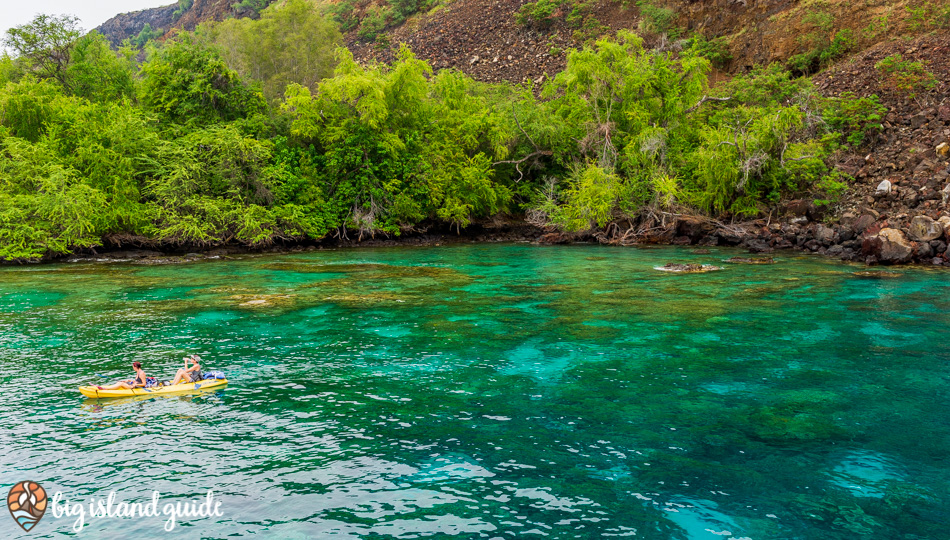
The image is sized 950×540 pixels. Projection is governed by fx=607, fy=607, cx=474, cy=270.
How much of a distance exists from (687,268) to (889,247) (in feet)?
26.0

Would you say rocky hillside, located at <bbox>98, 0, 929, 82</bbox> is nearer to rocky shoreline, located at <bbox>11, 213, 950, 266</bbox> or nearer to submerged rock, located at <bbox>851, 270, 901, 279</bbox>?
rocky shoreline, located at <bbox>11, 213, 950, 266</bbox>

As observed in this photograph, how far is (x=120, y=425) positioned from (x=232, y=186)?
91.0 ft

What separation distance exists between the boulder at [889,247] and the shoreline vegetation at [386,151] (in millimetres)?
5827

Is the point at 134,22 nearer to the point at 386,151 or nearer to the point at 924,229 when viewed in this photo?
→ the point at 386,151

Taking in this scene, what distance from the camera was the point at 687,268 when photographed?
2441 cm

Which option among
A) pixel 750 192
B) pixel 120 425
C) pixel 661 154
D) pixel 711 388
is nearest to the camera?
pixel 120 425

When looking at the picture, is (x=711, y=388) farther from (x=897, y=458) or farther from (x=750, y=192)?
(x=750, y=192)

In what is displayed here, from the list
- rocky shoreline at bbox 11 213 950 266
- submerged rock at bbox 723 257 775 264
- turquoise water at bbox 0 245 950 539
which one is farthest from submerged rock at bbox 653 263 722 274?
turquoise water at bbox 0 245 950 539

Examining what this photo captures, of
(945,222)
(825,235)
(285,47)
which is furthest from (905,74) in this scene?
(285,47)

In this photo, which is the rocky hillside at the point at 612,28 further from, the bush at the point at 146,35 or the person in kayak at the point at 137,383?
the bush at the point at 146,35

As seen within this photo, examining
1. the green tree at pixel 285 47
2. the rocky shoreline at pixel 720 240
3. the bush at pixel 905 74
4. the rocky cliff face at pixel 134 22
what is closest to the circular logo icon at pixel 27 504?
the rocky shoreline at pixel 720 240

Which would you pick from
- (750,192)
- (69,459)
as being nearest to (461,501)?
(69,459)

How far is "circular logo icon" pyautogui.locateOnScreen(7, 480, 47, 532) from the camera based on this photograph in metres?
6.72

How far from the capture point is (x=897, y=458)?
7996mm
